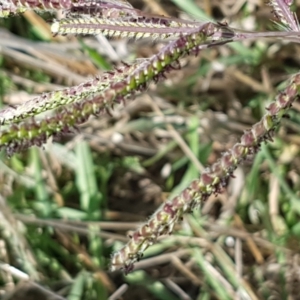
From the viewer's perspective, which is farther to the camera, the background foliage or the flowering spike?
the background foliage

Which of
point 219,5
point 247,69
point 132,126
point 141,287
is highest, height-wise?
point 219,5

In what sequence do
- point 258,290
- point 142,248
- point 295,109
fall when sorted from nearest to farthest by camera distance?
point 142,248, point 258,290, point 295,109

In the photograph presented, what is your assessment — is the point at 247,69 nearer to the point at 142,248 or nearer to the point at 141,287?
the point at 141,287

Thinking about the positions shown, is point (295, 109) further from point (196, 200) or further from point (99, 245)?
point (196, 200)

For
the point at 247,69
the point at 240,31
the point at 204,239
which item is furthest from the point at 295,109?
the point at 240,31

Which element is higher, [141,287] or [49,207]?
[49,207]

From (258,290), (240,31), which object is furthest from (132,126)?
(240,31)

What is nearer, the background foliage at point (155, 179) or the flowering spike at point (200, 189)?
the flowering spike at point (200, 189)

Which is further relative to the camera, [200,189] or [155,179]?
[155,179]

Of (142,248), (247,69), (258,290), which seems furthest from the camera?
(247,69)

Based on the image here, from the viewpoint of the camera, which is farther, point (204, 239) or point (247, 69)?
point (247, 69)
